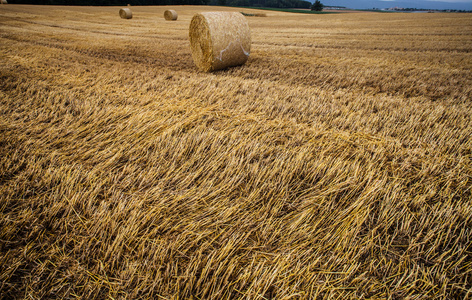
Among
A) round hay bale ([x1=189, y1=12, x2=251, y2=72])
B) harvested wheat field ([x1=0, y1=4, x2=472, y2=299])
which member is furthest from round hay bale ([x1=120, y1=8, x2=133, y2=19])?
harvested wheat field ([x1=0, y1=4, x2=472, y2=299])

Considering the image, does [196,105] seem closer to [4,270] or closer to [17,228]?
[17,228]

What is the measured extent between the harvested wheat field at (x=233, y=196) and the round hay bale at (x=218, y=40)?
2.48 m

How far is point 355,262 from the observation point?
62.5 inches

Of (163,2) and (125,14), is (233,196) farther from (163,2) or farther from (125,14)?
(163,2)

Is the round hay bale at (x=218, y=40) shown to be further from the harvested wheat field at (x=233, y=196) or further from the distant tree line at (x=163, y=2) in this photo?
the distant tree line at (x=163, y=2)

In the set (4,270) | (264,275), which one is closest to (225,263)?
(264,275)

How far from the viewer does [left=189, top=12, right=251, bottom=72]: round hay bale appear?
238 inches

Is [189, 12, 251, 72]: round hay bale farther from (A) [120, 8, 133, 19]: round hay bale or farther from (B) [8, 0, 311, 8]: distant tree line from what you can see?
(B) [8, 0, 311, 8]: distant tree line

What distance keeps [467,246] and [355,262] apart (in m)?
0.76

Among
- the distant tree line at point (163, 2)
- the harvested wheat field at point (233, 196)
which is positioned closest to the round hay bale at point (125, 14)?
the harvested wheat field at point (233, 196)

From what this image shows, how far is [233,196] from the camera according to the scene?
2146 mm

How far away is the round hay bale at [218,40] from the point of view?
19.8 feet

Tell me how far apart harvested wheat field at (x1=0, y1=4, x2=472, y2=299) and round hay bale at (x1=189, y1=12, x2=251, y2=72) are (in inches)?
97.8

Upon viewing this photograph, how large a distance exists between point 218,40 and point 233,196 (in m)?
5.00
